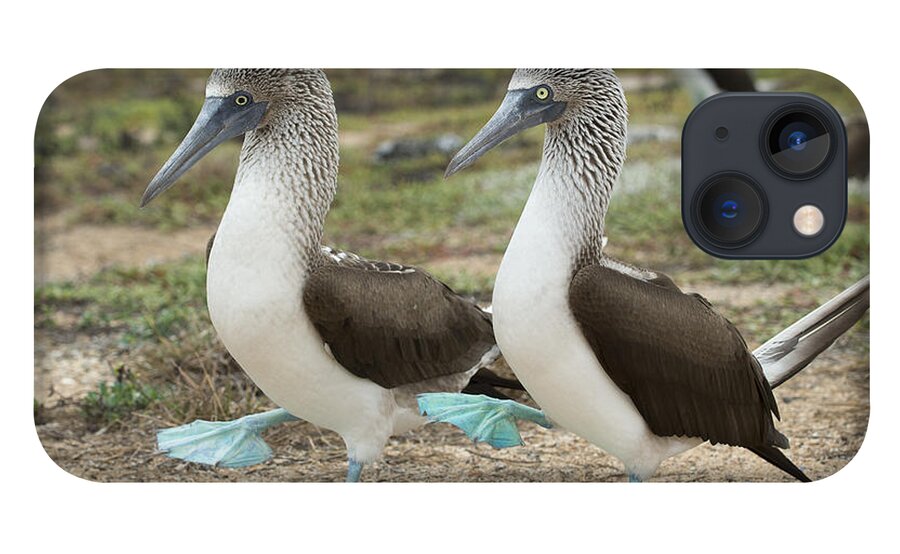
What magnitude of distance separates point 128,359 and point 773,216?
196cm

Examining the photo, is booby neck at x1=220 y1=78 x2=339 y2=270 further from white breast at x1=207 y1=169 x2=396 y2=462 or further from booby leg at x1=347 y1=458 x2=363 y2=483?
booby leg at x1=347 y1=458 x2=363 y2=483

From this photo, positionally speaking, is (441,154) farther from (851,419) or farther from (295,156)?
(851,419)

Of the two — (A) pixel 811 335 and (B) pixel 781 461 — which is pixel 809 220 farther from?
(B) pixel 781 461

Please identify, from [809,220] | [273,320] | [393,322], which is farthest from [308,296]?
[809,220]

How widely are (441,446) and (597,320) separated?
645mm

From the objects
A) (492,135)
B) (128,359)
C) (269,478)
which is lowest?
(269,478)

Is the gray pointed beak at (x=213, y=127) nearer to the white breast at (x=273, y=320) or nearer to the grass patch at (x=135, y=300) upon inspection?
the white breast at (x=273, y=320)

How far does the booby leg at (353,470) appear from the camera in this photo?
4391 millimetres

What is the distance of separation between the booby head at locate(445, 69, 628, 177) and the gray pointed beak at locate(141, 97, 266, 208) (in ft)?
2.15

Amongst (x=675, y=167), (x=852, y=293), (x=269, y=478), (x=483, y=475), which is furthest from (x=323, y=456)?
(x=852, y=293)

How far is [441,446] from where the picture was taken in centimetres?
443

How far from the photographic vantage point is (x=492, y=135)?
14.0 ft

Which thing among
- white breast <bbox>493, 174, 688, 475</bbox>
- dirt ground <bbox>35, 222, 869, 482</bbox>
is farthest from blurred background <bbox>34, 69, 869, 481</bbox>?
white breast <bbox>493, 174, 688, 475</bbox>

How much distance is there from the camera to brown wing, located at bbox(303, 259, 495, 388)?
4230 millimetres
